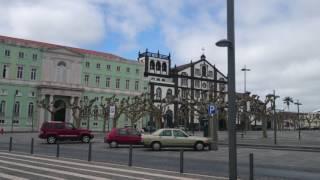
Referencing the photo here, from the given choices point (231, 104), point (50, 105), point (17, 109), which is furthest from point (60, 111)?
point (231, 104)

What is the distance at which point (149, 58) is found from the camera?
4274 inches

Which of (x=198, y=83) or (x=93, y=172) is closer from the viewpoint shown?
(x=93, y=172)

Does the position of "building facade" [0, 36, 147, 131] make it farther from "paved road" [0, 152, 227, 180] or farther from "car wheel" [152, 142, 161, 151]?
"paved road" [0, 152, 227, 180]

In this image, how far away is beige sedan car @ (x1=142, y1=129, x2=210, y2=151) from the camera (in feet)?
100

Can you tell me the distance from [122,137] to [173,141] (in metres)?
5.74

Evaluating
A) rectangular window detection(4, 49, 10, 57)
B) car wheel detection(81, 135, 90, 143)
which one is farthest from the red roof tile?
car wheel detection(81, 135, 90, 143)

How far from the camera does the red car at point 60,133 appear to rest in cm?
4031

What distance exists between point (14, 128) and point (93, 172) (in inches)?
2794

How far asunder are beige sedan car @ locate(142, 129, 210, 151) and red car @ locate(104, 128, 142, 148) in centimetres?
439

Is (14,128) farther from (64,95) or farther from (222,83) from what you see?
(222,83)

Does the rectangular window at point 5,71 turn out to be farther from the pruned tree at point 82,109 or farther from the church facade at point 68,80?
the pruned tree at point 82,109

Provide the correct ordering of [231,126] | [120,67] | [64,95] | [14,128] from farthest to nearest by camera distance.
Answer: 1. [120,67]
2. [64,95]
3. [14,128]
4. [231,126]

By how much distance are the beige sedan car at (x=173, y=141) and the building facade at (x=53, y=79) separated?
56.9 metres

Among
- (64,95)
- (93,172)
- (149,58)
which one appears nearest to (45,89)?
(64,95)
